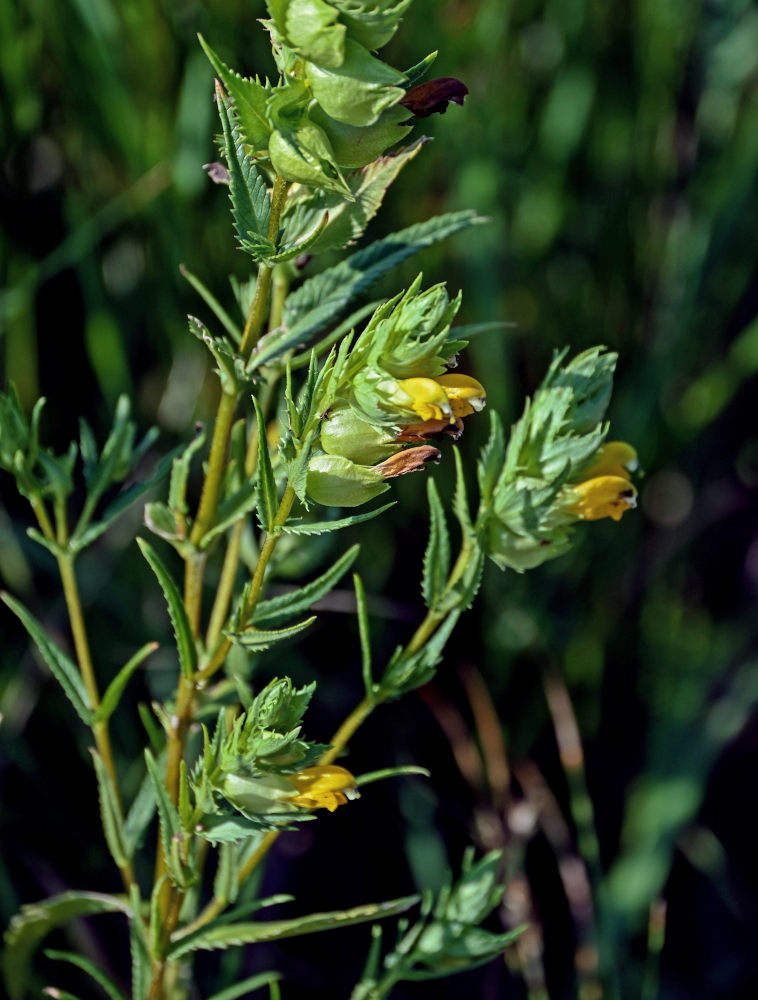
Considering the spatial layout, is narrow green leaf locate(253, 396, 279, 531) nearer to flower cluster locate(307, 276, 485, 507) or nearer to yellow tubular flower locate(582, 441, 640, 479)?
flower cluster locate(307, 276, 485, 507)

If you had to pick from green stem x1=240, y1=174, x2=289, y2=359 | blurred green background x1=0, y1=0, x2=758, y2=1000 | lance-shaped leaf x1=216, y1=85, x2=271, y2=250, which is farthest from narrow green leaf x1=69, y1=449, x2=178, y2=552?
blurred green background x1=0, y1=0, x2=758, y2=1000

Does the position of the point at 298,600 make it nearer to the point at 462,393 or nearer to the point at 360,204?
the point at 462,393

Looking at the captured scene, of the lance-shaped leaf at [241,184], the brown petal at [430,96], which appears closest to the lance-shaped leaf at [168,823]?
the lance-shaped leaf at [241,184]

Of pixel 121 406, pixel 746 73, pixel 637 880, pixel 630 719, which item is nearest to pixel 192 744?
pixel 121 406

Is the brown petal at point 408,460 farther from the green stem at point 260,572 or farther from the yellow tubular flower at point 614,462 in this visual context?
the yellow tubular flower at point 614,462

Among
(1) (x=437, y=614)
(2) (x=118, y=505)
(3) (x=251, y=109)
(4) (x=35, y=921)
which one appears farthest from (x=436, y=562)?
(4) (x=35, y=921)

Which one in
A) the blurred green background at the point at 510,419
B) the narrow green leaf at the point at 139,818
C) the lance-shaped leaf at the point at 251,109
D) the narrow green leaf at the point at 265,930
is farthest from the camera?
the blurred green background at the point at 510,419
